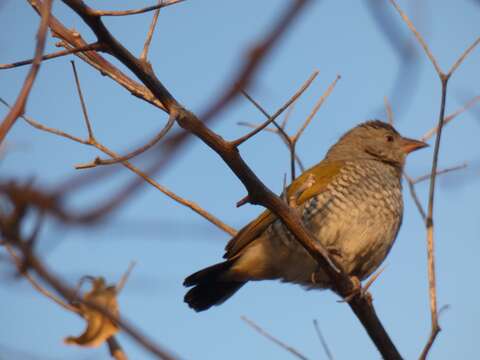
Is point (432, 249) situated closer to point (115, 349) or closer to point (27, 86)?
point (115, 349)

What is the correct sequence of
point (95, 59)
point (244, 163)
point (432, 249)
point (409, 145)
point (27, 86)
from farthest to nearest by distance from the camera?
point (409, 145)
point (432, 249)
point (244, 163)
point (95, 59)
point (27, 86)

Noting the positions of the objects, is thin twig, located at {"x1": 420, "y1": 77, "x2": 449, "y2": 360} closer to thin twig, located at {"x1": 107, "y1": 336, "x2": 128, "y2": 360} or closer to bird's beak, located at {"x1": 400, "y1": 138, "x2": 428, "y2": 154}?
thin twig, located at {"x1": 107, "y1": 336, "x2": 128, "y2": 360}

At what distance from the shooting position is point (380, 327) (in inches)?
178

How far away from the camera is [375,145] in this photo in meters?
7.41

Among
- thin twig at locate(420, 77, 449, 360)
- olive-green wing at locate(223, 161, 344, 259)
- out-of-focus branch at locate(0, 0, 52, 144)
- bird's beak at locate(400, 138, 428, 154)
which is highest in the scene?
bird's beak at locate(400, 138, 428, 154)

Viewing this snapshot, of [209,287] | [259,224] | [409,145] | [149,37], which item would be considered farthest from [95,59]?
[409,145]

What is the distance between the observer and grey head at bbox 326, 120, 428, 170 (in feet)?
23.8

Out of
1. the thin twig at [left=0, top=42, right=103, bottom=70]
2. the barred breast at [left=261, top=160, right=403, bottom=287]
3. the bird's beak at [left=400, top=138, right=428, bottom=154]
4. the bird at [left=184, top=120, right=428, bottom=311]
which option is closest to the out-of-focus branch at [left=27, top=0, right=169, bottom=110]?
the thin twig at [left=0, top=42, right=103, bottom=70]

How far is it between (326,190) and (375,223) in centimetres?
48

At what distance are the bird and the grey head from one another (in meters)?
1.04

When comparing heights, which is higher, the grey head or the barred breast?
the grey head

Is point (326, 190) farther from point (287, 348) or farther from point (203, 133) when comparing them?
point (203, 133)

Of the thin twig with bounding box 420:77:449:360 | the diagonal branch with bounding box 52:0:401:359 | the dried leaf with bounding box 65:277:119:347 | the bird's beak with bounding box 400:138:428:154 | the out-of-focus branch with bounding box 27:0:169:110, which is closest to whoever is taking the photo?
the diagonal branch with bounding box 52:0:401:359

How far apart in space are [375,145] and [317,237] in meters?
2.20
